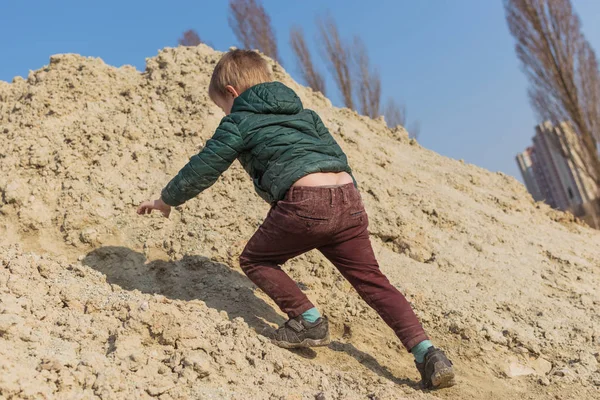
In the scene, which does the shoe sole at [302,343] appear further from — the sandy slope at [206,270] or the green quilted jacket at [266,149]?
the green quilted jacket at [266,149]

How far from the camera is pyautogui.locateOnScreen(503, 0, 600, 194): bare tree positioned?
12758 millimetres

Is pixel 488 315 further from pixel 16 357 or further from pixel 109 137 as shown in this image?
pixel 109 137

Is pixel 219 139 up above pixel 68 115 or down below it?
below

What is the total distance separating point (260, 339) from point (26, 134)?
106 inches

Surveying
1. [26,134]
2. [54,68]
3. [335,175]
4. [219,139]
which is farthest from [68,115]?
[335,175]

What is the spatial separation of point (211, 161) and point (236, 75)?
1.44 feet

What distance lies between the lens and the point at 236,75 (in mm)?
2393

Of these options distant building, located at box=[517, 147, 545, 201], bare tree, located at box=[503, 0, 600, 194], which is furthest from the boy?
distant building, located at box=[517, 147, 545, 201]

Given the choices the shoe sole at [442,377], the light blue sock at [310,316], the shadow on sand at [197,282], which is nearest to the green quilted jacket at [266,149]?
the light blue sock at [310,316]

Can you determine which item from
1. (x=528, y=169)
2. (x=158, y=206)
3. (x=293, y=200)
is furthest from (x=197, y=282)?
(x=528, y=169)

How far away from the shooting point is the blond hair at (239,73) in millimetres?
2393

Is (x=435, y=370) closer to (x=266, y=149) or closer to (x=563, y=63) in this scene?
(x=266, y=149)

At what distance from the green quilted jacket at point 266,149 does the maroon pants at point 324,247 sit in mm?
97

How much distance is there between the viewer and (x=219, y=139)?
7.41 feet
